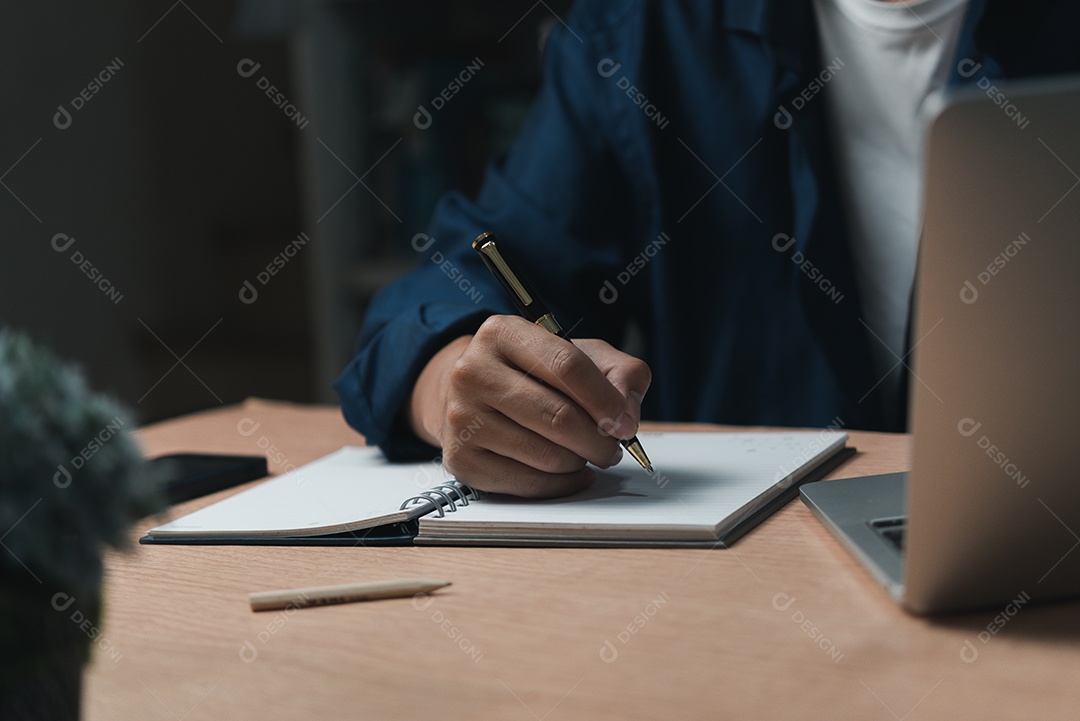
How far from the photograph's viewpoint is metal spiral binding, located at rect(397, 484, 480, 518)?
0.62m

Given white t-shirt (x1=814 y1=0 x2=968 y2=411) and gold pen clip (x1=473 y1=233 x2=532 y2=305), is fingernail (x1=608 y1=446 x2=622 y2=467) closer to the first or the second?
gold pen clip (x1=473 y1=233 x2=532 y2=305)

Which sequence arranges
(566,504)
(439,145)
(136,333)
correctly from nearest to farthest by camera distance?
(566,504)
(439,145)
(136,333)

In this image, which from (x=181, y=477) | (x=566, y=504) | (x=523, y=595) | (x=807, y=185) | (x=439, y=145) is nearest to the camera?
(x=523, y=595)

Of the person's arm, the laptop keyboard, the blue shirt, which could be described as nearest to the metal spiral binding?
the person's arm

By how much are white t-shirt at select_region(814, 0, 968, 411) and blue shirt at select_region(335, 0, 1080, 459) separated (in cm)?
2

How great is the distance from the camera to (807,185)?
3.45ft

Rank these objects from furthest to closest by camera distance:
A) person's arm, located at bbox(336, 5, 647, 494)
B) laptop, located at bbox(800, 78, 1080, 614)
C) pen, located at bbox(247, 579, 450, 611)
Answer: person's arm, located at bbox(336, 5, 647, 494) < pen, located at bbox(247, 579, 450, 611) < laptop, located at bbox(800, 78, 1080, 614)

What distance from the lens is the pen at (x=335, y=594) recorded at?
1.64 feet

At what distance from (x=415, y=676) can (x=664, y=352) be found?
0.77m

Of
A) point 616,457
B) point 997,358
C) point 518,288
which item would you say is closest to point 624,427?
point 616,457

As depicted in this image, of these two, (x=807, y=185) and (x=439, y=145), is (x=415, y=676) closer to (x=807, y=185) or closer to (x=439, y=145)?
(x=807, y=185)

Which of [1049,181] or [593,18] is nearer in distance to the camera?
[1049,181]

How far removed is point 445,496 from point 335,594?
0.48 ft

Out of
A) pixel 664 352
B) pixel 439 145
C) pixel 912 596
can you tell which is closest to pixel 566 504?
pixel 912 596
